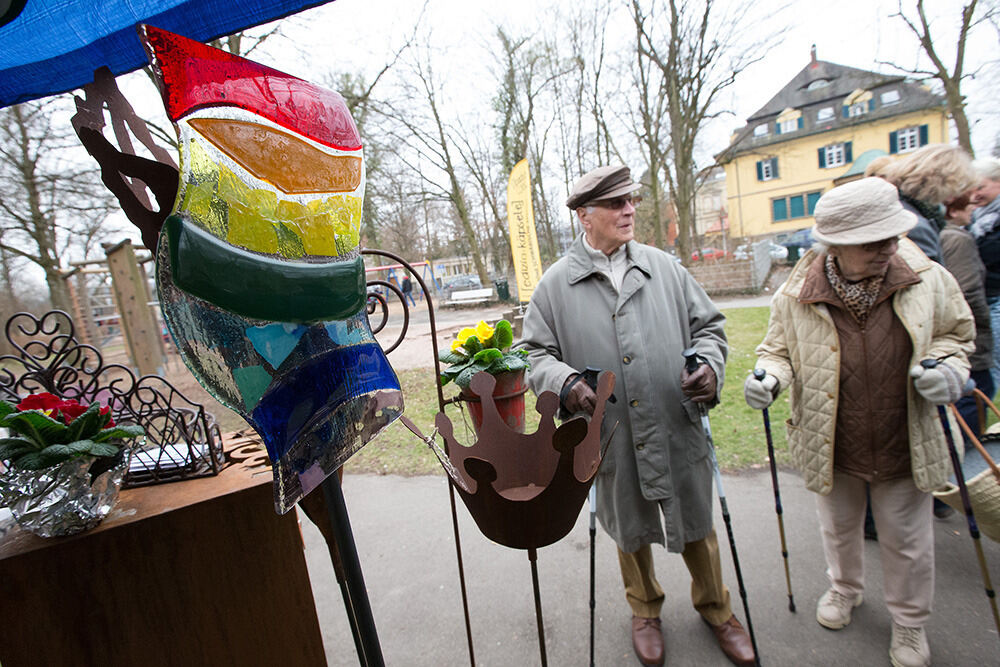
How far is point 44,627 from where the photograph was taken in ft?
3.67

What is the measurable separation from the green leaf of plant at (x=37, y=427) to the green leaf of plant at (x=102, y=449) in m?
0.09

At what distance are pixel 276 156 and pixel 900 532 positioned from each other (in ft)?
8.07

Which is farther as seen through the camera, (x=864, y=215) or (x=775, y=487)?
(x=775, y=487)

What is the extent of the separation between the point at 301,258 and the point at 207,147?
0.18 metres

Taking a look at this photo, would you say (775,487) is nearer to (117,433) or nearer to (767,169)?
(117,433)

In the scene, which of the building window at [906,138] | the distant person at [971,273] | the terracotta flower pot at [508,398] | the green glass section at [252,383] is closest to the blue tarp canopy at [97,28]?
the green glass section at [252,383]

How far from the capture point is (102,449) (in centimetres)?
113

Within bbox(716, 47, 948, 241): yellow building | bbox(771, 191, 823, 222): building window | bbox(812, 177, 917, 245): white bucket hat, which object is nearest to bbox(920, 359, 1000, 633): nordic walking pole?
bbox(812, 177, 917, 245): white bucket hat

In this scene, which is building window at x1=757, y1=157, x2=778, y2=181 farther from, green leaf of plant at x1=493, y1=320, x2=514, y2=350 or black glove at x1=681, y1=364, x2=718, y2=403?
green leaf of plant at x1=493, y1=320, x2=514, y2=350

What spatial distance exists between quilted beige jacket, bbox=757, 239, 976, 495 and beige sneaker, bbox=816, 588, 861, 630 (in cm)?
58

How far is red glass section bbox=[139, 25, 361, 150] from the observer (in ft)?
2.03

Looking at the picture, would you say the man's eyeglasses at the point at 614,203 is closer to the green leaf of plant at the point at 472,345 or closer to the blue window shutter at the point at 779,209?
the green leaf of plant at the point at 472,345

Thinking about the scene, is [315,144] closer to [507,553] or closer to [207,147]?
[207,147]

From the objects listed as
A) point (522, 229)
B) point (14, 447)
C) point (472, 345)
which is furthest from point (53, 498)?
point (522, 229)
